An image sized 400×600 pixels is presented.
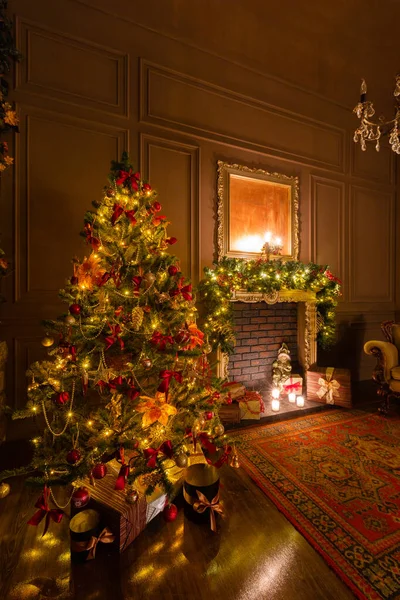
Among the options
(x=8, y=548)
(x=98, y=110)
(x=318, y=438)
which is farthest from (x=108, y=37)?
(x=318, y=438)

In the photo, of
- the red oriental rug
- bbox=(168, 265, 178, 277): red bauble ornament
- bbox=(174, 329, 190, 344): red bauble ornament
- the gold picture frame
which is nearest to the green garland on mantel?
the gold picture frame

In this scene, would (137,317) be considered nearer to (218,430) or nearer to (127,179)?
(218,430)

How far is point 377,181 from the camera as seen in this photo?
4730mm

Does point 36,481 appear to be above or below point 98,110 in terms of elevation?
below

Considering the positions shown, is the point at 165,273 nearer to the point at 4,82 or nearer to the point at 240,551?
the point at 240,551

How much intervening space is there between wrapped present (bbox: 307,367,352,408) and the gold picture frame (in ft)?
5.12

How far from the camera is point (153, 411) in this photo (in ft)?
5.53

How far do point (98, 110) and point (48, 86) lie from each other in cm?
46

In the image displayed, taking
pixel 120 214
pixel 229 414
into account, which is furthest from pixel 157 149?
pixel 229 414

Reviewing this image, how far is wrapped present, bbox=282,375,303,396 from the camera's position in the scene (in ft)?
11.6

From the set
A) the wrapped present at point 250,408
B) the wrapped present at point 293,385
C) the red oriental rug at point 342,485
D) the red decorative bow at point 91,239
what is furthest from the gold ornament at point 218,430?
the wrapped present at point 293,385

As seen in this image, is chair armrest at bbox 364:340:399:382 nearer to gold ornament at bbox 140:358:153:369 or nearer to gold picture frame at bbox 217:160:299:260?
gold picture frame at bbox 217:160:299:260

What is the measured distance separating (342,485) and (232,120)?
3890mm

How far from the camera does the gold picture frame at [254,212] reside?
3.57 m
